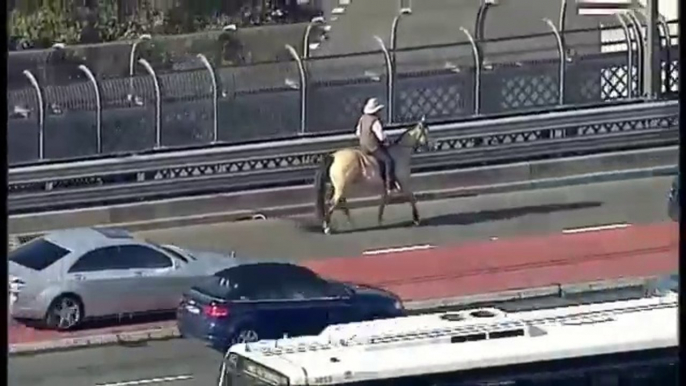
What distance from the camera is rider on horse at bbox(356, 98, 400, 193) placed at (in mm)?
2395

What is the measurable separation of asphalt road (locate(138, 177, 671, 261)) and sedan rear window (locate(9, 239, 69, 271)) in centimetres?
15

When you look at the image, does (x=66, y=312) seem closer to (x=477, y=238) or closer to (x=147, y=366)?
(x=147, y=366)

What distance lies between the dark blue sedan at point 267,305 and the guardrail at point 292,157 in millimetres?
172

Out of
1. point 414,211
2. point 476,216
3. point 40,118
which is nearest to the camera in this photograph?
point 40,118

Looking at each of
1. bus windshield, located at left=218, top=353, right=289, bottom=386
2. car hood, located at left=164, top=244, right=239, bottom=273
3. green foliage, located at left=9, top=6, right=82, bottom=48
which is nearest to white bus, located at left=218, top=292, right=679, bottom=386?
bus windshield, located at left=218, top=353, right=289, bottom=386

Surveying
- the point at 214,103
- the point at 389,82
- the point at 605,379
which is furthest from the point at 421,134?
the point at 605,379

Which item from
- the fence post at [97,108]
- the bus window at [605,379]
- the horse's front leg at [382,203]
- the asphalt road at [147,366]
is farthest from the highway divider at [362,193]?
the bus window at [605,379]

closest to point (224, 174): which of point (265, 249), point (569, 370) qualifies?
point (265, 249)

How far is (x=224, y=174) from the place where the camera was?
7.28 feet

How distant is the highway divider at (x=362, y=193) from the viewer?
2.11 m

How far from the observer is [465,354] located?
2172 millimetres

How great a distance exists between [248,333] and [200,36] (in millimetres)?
593

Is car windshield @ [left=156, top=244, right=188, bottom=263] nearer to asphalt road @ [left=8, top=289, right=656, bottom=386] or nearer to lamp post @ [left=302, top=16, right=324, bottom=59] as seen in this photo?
asphalt road @ [left=8, top=289, right=656, bottom=386]

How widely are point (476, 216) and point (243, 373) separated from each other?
2.03ft
